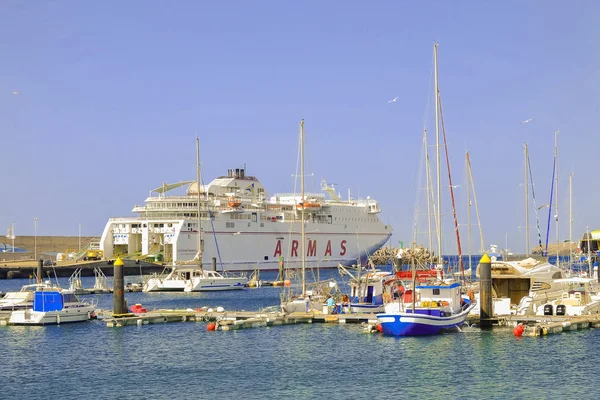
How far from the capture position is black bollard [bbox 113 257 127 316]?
40.6m

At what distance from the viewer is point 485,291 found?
1416 inches

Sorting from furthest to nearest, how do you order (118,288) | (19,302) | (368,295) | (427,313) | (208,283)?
(208,283), (19,302), (368,295), (118,288), (427,313)

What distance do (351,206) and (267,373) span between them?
75.7m

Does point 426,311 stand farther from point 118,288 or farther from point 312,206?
point 312,206

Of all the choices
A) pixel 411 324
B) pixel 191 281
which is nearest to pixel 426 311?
pixel 411 324

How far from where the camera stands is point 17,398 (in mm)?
25031

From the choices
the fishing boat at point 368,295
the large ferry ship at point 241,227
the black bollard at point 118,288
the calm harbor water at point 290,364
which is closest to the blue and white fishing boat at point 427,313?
the calm harbor water at point 290,364

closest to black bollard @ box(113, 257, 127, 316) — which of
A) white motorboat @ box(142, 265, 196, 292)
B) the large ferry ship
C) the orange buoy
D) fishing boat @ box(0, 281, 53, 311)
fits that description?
fishing boat @ box(0, 281, 53, 311)

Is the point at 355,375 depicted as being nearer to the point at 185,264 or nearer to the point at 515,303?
the point at 515,303

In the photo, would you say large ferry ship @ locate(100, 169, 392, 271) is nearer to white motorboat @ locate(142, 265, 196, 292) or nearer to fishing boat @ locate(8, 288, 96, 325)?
white motorboat @ locate(142, 265, 196, 292)

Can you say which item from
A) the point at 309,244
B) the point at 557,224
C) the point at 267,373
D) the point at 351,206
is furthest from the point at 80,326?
the point at 351,206

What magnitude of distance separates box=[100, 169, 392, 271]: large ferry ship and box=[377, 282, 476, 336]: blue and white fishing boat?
44.0m

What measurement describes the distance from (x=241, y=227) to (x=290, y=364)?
61206 millimetres

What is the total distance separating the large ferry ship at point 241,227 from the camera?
86062 mm
